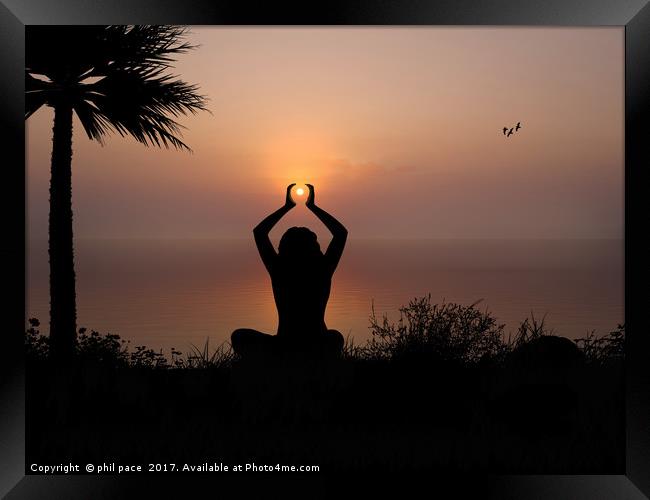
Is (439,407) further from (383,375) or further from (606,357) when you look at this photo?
(606,357)

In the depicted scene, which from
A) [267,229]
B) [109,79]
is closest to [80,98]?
[109,79]

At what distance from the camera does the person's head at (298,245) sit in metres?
4.64

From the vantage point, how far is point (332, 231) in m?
4.53

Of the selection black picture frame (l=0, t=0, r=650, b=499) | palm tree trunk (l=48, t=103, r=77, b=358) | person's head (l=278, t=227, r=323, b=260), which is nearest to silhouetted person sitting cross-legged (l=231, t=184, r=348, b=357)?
person's head (l=278, t=227, r=323, b=260)

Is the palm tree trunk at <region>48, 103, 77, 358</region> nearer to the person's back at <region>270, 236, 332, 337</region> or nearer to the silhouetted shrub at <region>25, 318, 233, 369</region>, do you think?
the silhouetted shrub at <region>25, 318, 233, 369</region>

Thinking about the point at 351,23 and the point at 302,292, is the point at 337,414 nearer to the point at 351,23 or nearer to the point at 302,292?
the point at 302,292

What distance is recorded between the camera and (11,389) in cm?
344

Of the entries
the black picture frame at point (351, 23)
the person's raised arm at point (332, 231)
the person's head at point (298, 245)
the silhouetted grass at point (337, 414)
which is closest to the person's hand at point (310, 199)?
the person's raised arm at point (332, 231)

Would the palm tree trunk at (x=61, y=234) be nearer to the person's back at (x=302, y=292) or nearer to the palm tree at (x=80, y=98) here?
the palm tree at (x=80, y=98)

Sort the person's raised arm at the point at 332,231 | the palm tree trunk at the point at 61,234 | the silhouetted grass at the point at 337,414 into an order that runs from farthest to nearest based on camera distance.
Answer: the palm tree trunk at the point at 61,234
the person's raised arm at the point at 332,231
the silhouetted grass at the point at 337,414

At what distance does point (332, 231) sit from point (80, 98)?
2.98m

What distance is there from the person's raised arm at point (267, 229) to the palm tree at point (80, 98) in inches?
65.1

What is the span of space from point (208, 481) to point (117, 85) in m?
3.91

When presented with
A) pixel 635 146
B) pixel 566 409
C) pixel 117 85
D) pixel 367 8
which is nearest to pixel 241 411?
pixel 566 409
